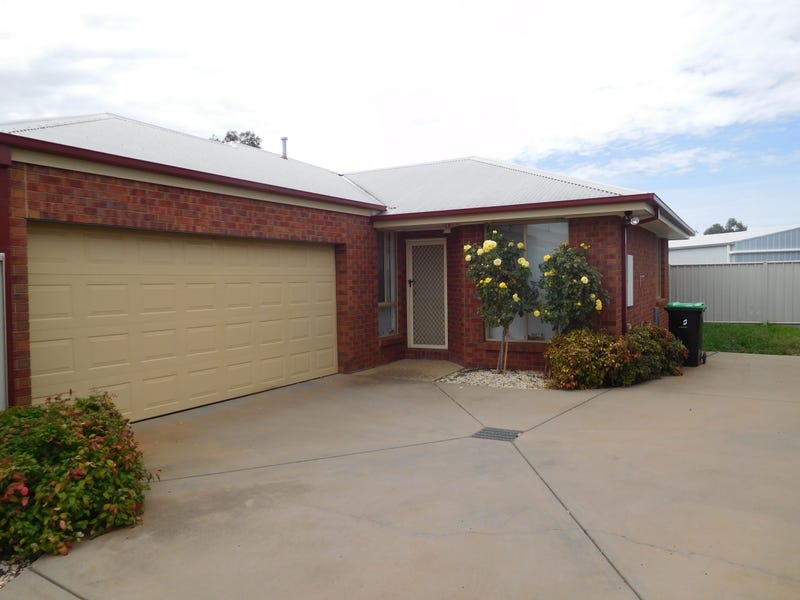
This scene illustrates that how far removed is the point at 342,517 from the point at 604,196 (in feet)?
22.0

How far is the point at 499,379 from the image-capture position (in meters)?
9.70

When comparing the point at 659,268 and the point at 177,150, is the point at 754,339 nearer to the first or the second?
the point at 659,268

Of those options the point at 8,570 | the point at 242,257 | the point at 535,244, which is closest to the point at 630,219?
the point at 535,244

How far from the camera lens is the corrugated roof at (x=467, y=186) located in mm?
10008

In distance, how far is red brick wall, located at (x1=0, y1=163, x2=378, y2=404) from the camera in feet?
19.1

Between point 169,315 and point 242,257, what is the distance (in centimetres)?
145

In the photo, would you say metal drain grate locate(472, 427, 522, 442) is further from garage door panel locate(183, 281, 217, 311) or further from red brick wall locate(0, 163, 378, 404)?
red brick wall locate(0, 163, 378, 404)

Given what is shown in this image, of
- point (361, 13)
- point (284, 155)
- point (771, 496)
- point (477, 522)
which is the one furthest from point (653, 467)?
point (284, 155)

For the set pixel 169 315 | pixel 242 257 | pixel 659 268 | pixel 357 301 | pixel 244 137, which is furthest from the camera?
pixel 244 137

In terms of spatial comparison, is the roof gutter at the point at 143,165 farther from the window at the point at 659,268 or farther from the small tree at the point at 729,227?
the small tree at the point at 729,227

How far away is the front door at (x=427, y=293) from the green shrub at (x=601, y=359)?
8.52 feet

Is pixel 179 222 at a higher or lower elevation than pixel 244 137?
lower

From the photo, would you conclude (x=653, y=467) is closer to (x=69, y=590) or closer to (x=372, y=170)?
(x=69, y=590)

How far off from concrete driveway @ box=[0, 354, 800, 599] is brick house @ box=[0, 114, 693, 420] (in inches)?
42.3
